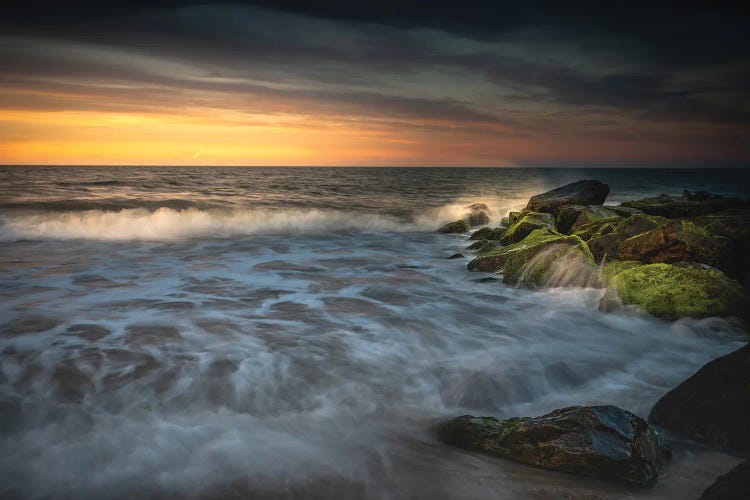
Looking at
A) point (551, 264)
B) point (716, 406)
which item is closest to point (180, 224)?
point (551, 264)

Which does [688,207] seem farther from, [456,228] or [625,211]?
[456,228]

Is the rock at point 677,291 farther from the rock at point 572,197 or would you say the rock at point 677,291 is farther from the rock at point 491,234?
the rock at point 491,234

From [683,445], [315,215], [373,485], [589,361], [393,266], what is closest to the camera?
[373,485]

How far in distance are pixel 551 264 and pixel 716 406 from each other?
574 cm

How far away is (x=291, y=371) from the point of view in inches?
229

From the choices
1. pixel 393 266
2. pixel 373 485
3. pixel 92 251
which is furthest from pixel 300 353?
pixel 92 251

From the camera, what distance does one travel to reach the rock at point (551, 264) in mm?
9297

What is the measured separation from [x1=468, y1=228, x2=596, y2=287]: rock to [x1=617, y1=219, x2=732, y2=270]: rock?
76 centimetres

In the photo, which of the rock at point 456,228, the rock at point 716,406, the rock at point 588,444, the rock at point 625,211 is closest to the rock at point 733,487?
the rock at point 588,444

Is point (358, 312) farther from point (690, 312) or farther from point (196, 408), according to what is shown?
point (690, 312)

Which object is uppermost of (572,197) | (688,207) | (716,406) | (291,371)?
(572,197)

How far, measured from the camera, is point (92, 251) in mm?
14281

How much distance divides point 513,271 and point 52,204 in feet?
82.0

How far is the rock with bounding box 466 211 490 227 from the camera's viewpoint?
886 inches
